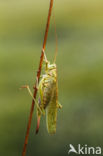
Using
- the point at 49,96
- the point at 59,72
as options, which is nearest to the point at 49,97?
the point at 49,96

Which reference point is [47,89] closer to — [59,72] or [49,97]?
[49,97]

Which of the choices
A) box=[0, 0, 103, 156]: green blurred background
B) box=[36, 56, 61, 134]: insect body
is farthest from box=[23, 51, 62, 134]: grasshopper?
box=[0, 0, 103, 156]: green blurred background

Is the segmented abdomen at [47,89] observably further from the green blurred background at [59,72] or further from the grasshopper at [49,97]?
the green blurred background at [59,72]

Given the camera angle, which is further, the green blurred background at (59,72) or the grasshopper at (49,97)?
the green blurred background at (59,72)

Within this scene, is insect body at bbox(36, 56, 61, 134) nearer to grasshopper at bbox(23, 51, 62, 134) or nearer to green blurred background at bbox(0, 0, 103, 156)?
grasshopper at bbox(23, 51, 62, 134)

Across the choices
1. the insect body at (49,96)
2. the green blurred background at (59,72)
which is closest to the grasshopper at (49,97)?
the insect body at (49,96)

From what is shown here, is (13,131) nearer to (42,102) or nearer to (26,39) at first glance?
(42,102)
